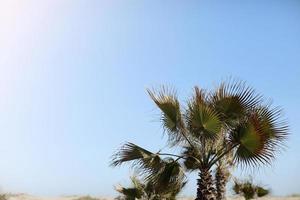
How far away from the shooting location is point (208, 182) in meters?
13.4

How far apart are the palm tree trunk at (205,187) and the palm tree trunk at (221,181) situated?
2.23 meters

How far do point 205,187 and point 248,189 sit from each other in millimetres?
9265

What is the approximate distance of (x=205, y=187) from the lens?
43.9 feet

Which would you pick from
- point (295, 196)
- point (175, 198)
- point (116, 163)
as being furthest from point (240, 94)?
point (295, 196)

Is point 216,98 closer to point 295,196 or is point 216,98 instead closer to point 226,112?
point 226,112

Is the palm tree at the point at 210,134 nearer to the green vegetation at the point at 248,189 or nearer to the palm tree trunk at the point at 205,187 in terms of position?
the palm tree trunk at the point at 205,187

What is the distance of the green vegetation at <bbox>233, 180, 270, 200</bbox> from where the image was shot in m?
21.3

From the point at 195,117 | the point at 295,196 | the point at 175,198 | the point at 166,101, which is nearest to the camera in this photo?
the point at 195,117

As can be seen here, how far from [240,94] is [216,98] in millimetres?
670

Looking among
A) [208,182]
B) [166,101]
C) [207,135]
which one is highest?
[166,101]

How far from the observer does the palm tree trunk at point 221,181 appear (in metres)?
15.8

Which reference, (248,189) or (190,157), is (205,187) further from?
(248,189)

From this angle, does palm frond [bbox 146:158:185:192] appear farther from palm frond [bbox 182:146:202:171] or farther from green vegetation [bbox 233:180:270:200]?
green vegetation [bbox 233:180:270:200]

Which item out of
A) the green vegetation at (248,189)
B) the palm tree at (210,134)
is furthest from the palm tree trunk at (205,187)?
the green vegetation at (248,189)
